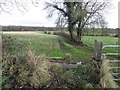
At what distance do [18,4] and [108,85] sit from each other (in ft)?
20.4

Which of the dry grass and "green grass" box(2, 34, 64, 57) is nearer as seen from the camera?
the dry grass

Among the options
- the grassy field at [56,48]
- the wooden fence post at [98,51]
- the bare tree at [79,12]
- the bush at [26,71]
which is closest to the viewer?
the bush at [26,71]

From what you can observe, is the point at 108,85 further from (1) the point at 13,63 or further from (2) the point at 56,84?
(1) the point at 13,63

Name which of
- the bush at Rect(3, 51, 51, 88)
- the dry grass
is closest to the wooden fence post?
the dry grass

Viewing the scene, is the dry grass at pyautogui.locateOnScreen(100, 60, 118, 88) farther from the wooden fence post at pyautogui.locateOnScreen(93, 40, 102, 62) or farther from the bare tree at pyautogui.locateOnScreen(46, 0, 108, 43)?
the bare tree at pyautogui.locateOnScreen(46, 0, 108, 43)

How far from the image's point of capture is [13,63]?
7691 millimetres

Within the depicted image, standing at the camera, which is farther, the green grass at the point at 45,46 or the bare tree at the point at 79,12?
the bare tree at the point at 79,12

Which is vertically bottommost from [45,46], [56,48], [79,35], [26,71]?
[56,48]

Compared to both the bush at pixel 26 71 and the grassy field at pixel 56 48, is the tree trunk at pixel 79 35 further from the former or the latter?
the bush at pixel 26 71

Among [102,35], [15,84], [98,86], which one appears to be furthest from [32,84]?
[102,35]

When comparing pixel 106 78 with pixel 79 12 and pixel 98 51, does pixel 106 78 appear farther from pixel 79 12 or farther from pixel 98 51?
pixel 79 12

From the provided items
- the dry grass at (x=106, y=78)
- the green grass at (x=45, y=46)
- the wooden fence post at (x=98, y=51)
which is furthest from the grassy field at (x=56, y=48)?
the dry grass at (x=106, y=78)

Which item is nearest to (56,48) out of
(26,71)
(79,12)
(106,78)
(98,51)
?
(79,12)

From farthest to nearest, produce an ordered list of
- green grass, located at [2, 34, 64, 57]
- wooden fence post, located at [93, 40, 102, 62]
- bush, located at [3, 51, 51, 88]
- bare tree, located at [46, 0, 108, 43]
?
bare tree, located at [46, 0, 108, 43] < green grass, located at [2, 34, 64, 57] < wooden fence post, located at [93, 40, 102, 62] < bush, located at [3, 51, 51, 88]
